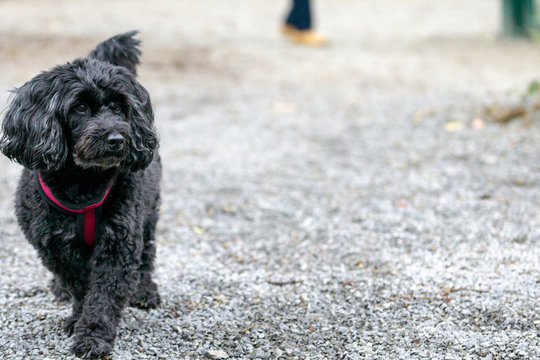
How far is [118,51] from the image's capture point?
4105 millimetres

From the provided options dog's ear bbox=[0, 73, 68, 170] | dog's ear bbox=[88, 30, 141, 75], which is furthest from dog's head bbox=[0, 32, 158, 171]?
dog's ear bbox=[88, 30, 141, 75]

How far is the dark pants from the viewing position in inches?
510

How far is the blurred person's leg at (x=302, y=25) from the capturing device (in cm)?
1298

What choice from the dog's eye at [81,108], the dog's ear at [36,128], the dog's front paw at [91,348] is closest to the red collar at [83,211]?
the dog's ear at [36,128]

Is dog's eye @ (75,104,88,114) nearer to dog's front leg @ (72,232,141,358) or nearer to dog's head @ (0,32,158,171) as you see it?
dog's head @ (0,32,158,171)

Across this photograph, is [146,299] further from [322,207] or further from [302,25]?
[302,25]

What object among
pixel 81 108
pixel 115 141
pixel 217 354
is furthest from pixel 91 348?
pixel 81 108

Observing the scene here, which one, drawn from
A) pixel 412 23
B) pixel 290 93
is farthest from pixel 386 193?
pixel 412 23

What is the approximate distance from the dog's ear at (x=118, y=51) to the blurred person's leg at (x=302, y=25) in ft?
30.3

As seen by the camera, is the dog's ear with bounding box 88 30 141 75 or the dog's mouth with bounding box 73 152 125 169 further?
the dog's ear with bounding box 88 30 141 75

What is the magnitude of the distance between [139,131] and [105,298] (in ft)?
3.02

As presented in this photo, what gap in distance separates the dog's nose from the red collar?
319mm

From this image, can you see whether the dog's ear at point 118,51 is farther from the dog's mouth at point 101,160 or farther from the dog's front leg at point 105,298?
the dog's front leg at point 105,298

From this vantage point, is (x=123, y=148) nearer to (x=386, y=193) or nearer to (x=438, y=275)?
(x=438, y=275)
